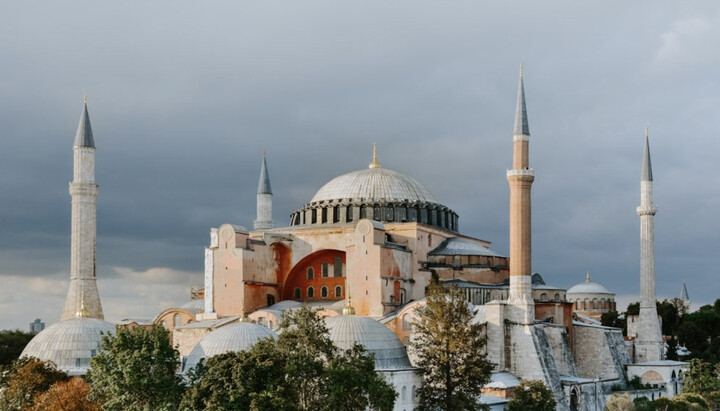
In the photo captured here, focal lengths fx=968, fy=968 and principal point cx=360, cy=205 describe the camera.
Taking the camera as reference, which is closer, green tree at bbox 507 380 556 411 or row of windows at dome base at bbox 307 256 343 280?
green tree at bbox 507 380 556 411

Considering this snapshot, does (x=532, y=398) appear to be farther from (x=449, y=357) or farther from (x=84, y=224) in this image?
(x=84, y=224)

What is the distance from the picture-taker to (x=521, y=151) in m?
30.6

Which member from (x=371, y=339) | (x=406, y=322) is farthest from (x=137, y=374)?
(x=406, y=322)

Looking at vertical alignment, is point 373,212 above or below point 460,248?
above

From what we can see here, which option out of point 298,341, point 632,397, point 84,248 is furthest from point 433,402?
point 84,248

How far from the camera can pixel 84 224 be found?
110 feet

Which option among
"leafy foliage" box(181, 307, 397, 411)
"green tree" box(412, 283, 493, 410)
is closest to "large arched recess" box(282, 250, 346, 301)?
"green tree" box(412, 283, 493, 410)

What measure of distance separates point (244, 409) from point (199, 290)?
2486 cm

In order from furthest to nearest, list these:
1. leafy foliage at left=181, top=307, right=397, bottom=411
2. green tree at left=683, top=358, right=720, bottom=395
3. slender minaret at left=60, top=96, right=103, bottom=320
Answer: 1. slender minaret at left=60, top=96, right=103, bottom=320
2. green tree at left=683, top=358, right=720, bottom=395
3. leafy foliage at left=181, top=307, right=397, bottom=411

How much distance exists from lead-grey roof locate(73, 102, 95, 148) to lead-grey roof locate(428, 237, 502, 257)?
12628 mm

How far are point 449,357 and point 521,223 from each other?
756cm

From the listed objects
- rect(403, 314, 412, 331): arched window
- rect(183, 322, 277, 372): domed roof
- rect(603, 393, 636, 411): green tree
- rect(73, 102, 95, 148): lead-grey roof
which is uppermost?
rect(73, 102, 95, 148): lead-grey roof

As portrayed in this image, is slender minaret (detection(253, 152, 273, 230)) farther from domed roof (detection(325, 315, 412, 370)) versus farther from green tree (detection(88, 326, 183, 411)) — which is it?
green tree (detection(88, 326, 183, 411))

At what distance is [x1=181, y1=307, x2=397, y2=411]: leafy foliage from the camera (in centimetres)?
1822
